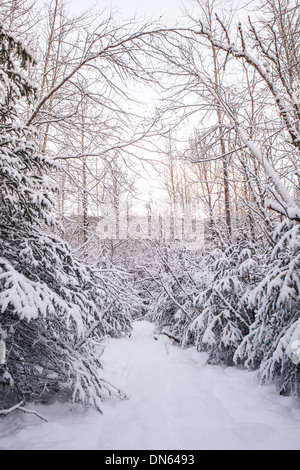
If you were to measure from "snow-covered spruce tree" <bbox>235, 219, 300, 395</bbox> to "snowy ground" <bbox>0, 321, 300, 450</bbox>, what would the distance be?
0.94ft

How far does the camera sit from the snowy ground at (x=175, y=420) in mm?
2127

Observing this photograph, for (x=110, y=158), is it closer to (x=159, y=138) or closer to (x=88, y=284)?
(x=159, y=138)

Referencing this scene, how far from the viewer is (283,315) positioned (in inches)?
120

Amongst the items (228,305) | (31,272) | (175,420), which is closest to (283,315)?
(228,305)

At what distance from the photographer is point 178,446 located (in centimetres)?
209

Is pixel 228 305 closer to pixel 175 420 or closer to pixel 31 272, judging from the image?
pixel 175 420

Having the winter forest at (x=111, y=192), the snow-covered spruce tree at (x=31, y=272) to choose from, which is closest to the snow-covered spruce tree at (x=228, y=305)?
the winter forest at (x=111, y=192)

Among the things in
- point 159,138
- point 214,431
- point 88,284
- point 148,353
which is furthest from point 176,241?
point 214,431

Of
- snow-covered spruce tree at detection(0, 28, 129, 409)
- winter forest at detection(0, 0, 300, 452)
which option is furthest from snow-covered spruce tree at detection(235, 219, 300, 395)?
snow-covered spruce tree at detection(0, 28, 129, 409)

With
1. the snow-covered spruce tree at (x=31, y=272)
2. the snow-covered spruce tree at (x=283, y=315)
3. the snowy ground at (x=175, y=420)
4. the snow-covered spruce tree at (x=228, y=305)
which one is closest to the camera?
the snowy ground at (x=175, y=420)

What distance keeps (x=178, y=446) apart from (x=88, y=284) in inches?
77.0

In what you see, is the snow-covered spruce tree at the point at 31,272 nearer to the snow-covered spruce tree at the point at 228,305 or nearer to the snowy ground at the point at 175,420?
the snowy ground at the point at 175,420

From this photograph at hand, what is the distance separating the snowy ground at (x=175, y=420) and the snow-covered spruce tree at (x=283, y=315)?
0.29m

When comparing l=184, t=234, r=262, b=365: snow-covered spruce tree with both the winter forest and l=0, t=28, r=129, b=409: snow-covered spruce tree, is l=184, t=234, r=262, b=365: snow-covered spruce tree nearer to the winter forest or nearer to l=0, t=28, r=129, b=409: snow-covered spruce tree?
the winter forest
